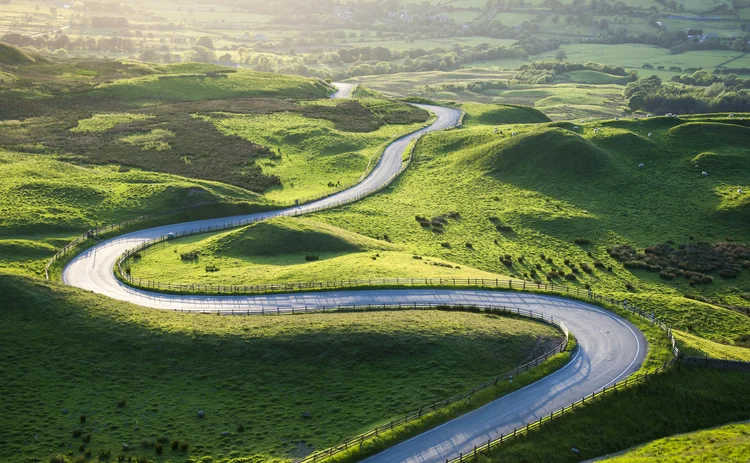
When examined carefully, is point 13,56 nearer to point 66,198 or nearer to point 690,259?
point 66,198

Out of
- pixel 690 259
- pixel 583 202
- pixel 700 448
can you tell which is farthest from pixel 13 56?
pixel 700 448

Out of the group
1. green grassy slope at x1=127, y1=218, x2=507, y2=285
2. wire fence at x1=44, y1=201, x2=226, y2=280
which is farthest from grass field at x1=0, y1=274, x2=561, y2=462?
wire fence at x1=44, y1=201, x2=226, y2=280

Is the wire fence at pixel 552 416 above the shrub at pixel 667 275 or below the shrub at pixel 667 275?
above

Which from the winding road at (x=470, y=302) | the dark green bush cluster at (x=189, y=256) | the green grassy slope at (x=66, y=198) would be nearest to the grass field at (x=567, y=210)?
the dark green bush cluster at (x=189, y=256)

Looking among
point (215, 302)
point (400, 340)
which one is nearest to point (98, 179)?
point (215, 302)

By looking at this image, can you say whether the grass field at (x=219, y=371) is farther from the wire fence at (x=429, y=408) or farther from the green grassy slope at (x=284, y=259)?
the green grassy slope at (x=284, y=259)

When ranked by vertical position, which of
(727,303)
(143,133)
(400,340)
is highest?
(143,133)

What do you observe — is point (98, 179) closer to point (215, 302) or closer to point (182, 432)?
point (215, 302)
